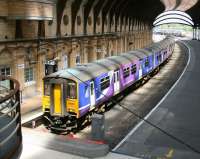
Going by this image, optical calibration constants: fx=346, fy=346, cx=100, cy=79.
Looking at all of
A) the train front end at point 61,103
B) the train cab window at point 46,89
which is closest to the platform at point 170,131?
the train front end at point 61,103

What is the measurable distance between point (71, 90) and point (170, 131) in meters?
5.69

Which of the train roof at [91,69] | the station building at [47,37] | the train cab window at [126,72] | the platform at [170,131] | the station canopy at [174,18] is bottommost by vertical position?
the platform at [170,131]

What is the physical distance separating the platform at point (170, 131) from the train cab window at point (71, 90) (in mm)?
3607

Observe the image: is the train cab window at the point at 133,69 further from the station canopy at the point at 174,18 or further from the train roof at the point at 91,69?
the station canopy at the point at 174,18

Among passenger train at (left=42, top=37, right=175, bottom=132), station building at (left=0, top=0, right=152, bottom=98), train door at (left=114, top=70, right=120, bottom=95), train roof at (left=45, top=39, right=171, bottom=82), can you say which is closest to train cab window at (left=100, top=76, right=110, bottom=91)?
passenger train at (left=42, top=37, right=175, bottom=132)

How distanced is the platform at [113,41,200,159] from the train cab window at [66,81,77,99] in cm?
361

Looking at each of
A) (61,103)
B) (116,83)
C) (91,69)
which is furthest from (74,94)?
(116,83)

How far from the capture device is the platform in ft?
49.0

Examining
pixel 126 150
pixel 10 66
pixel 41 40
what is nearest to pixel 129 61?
pixel 41 40

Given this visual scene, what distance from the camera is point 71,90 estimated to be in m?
18.6

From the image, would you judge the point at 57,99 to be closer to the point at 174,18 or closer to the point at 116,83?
the point at 116,83

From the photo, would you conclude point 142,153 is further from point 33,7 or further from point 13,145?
point 33,7

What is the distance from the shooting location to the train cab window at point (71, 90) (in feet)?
60.6

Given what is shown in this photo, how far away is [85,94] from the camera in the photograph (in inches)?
750
